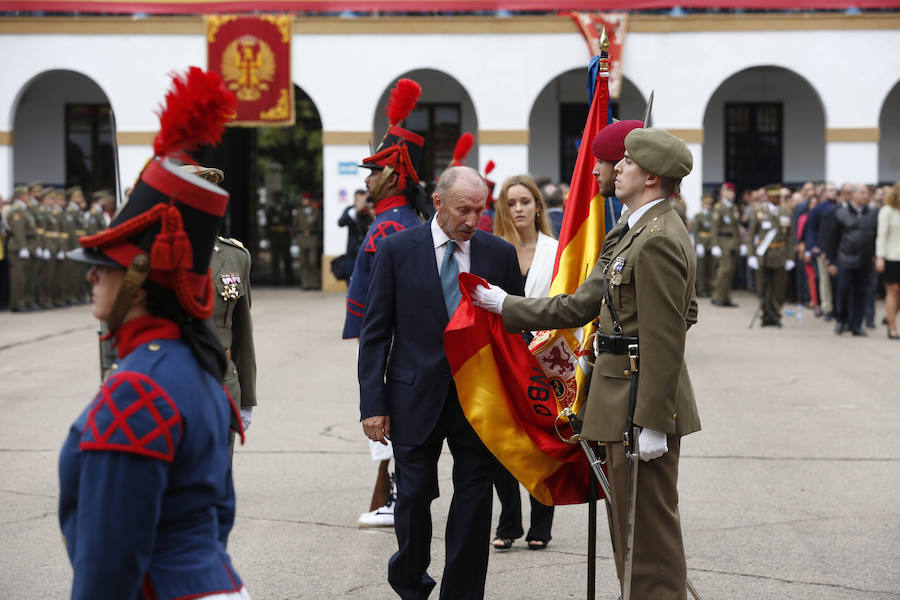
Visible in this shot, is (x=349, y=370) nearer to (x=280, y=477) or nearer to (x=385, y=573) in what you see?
(x=280, y=477)

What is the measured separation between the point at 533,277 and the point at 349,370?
20.7ft

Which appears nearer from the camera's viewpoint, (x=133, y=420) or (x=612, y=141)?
(x=133, y=420)

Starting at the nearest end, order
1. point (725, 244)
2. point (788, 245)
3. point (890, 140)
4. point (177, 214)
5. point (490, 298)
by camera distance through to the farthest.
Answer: point (177, 214) < point (490, 298) < point (788, 245) < point (725, 244) < point (890, 140)

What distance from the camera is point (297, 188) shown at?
1455 inches

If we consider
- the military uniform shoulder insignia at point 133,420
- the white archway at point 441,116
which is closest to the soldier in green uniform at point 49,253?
the white archway at point 441,116

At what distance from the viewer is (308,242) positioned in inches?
984

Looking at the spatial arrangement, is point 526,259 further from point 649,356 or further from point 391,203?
point 649,356

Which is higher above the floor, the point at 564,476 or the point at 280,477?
the point at 564,476

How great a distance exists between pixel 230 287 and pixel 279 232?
22573 millimetres

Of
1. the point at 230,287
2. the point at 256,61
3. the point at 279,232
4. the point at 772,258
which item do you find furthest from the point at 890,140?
the point at 230,287

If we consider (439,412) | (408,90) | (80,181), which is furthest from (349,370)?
(80,181)

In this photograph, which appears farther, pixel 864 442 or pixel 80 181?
pixel 80 181

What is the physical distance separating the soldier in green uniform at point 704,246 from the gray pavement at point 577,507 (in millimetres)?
9091

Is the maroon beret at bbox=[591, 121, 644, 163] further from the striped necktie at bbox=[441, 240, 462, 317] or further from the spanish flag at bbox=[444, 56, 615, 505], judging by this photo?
the striped necktie at bbox=[441, 240, 462, 317]
